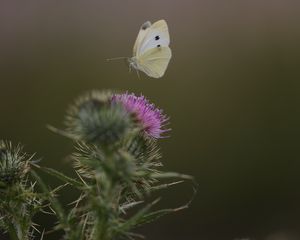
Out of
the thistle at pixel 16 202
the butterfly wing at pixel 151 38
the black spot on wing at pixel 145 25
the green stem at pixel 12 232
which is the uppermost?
the black spot on wing at pixel 145 25

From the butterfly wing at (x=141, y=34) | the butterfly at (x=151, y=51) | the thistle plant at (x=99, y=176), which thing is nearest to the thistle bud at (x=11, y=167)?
the thistle plant at (x=99, y=176)

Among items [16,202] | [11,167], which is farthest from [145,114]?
[16,202]

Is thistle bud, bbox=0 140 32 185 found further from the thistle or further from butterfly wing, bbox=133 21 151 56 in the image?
butterfly wing, bbox=133 21 151 56

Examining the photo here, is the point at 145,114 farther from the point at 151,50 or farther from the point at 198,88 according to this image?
the point at 198,88

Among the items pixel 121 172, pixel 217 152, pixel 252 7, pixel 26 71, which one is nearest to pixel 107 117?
pixel 121 172

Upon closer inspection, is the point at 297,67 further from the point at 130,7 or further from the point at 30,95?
the point at 30,95

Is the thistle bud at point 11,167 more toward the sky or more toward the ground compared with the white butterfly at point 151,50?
more toward the ground

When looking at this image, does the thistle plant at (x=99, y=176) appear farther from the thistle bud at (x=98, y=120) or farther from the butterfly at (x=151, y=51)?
the butterfly at (x=151, y=51)
